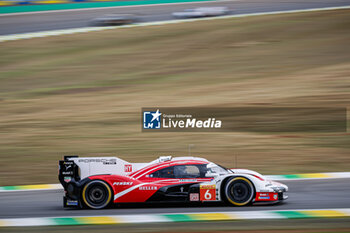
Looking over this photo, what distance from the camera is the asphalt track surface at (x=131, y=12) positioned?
30688 millimetres

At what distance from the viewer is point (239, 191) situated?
29.1 ft

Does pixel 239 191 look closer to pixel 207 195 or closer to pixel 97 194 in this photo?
pixel 207 195

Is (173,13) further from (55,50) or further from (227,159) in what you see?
(227,159)

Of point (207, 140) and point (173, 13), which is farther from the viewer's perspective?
point (173, 13)

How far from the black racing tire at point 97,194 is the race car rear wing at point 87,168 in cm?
28

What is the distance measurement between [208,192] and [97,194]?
6.57 feet

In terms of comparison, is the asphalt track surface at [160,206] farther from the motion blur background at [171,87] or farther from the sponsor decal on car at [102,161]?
the motion blur background at [171,87]

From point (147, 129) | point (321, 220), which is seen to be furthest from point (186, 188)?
point (147, 129)

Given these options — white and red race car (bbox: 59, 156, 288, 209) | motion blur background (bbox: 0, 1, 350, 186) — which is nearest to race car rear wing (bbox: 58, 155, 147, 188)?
white and red race car (bbox: 59, 156, 288, 209)

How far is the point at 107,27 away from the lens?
3005cm

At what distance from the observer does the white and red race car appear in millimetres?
8852

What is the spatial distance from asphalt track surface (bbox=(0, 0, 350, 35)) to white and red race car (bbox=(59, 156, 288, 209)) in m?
22.7

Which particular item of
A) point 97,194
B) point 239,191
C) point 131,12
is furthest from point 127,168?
point 131,12

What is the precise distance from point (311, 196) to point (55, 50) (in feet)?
63.6
